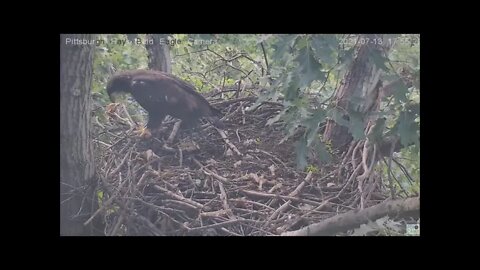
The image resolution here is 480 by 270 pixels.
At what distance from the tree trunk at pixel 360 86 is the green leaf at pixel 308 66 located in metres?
0.12

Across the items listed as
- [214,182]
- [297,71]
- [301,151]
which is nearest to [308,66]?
[297,71]

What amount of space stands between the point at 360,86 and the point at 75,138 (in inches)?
33.9

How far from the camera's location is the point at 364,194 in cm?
218

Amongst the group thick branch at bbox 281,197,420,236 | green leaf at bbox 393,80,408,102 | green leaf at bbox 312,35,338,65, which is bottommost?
thick branch at bbox 281,197,420,236

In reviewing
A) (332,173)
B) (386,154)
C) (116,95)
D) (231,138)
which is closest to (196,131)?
(231,138)

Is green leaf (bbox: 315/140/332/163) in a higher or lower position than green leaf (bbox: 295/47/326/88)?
lower

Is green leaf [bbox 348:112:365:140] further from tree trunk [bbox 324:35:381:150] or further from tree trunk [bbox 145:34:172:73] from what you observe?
tree trunk [bbox 145:34:172:73]

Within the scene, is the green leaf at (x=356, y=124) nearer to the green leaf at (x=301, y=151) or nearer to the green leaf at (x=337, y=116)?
the green leaf at (x=337, y=116)

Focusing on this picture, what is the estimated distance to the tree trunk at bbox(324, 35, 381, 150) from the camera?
2159 millimetres

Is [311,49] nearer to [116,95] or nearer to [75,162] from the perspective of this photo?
[116,95]

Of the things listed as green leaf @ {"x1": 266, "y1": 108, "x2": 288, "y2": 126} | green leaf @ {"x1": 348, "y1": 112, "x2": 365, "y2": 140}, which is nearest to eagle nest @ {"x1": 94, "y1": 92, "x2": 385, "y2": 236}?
green leaf @ {"x1": 266, "y1": 108, "x2": 288, "y2": 126}

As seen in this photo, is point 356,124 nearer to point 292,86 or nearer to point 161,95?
point 292,86

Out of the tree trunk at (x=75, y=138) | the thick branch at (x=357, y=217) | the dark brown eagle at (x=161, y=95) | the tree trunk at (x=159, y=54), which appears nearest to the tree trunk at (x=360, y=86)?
the thick branch at (x=357, y=217)

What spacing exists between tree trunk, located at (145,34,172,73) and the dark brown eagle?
18 mm
